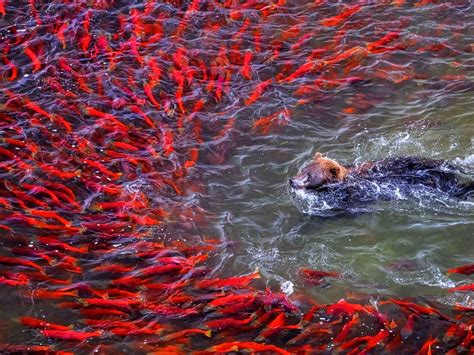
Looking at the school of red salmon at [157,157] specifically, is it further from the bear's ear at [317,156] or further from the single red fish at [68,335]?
the bear's ear at [317,156]

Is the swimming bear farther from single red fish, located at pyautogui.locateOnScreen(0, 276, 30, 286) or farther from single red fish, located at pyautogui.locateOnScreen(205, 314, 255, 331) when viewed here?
single red fish, located at pyautogui.locateOnScreen(0, 276, 30, 286)

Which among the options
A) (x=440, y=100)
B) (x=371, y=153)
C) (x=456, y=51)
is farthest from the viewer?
(x=456, y=51)

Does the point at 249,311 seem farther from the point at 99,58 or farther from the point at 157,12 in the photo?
the point at 157,12

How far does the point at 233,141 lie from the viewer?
29.4 feet

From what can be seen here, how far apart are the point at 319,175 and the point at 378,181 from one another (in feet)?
2.47

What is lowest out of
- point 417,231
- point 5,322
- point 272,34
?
point 417,231

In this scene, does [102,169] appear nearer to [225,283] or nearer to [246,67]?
[225,283]

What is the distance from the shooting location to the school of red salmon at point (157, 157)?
244 inches

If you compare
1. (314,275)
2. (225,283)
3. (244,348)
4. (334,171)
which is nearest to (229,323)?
(244,348)

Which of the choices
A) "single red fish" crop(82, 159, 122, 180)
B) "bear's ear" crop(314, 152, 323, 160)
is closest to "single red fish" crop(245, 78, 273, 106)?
"bear's ear" crop(314, 152, 323, 160)

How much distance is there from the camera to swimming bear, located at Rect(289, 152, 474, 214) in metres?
7.59

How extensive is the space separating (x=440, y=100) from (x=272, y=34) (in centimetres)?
335

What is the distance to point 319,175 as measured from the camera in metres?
7.75

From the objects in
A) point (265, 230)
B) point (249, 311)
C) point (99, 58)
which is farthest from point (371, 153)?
point (99, 58)
